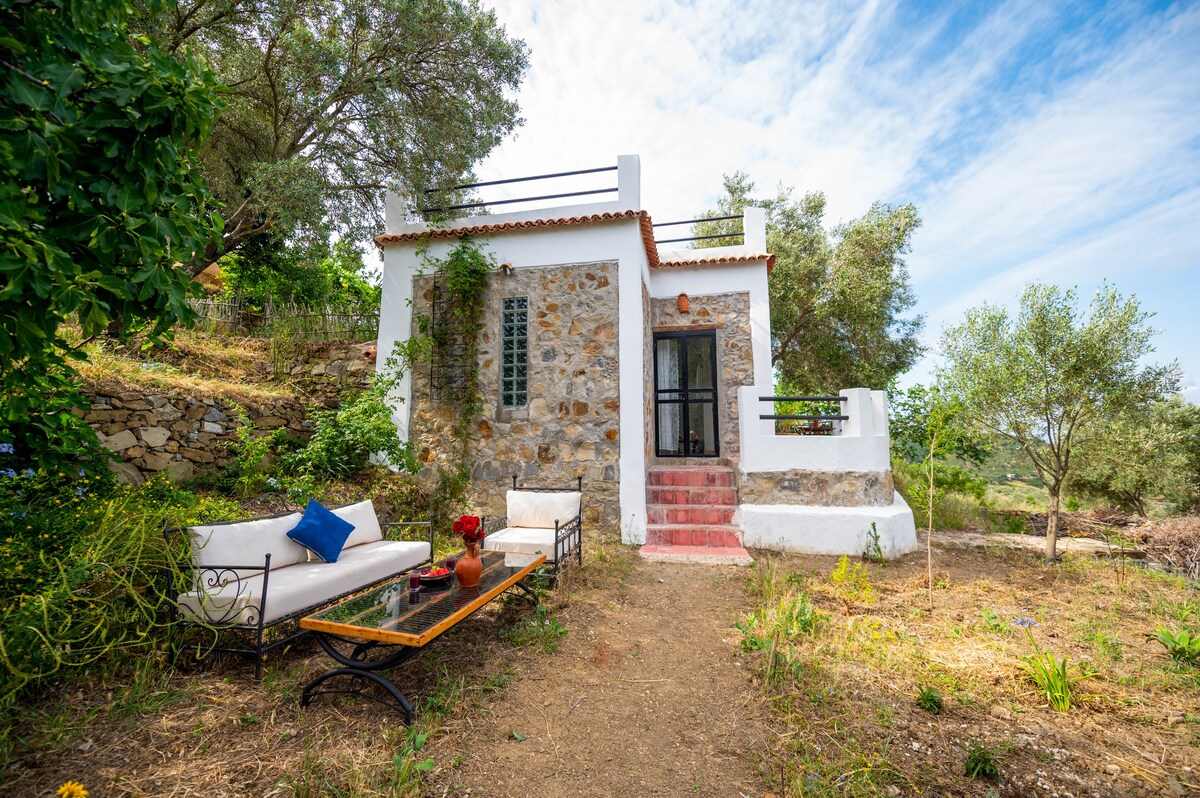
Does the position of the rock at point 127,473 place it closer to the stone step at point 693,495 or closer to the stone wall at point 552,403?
the stone wall at point 552,403

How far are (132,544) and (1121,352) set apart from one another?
954cm

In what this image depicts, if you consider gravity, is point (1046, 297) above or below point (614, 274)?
below

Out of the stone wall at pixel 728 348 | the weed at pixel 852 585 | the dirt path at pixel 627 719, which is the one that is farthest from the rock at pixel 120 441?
the weed at pixel 852 585

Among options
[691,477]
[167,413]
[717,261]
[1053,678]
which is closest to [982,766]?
[1053,678]

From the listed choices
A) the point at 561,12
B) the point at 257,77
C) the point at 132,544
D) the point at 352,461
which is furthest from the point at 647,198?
the point at 132,544

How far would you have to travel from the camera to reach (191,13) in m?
5.99

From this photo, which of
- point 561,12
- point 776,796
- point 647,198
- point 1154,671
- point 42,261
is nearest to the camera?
point 42,261

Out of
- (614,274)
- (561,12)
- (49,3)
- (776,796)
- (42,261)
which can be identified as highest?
(561,12)

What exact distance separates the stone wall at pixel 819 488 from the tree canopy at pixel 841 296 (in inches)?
183

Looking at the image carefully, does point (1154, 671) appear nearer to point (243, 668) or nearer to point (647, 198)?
point (243, 668)

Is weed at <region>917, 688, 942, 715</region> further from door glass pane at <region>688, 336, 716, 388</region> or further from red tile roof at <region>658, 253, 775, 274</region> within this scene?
red tile roof at <region>658, 253, 775, 274</region>

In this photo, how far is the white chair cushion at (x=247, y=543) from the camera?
298 centimetres

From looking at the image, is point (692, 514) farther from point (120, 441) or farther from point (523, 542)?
point (120, 441)

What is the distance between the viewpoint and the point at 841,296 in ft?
31.1
